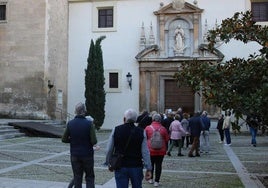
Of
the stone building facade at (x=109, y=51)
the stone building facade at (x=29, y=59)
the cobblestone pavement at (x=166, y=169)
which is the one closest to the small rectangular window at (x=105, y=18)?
the stone building facade at (x=109, y=51)

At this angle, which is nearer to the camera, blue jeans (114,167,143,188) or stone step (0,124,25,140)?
blue jeans (114,167,143,188)

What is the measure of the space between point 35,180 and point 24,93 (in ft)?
53.5

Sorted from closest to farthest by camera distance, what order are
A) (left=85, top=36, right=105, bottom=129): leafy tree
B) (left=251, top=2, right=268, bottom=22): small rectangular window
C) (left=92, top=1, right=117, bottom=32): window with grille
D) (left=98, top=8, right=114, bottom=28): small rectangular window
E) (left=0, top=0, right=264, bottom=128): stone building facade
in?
(left=0, top=0, right=264, bottom=128): stone building facade < (left=85, top=36, right=105, bottom=129): leafy tree < (left=251, top=2, right=268, bottom=22): small rectangular window < (left=92, top=1, right=117, bottom=32): window with grille < (left=98, top=8, right=114, bottom=28): small rectangular window

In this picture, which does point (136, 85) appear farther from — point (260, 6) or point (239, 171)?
point (239, 171)

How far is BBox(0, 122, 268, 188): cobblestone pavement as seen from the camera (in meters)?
8.59

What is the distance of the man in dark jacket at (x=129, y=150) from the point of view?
5.52m

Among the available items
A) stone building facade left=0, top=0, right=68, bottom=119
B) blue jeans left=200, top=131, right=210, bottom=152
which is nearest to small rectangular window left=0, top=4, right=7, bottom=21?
stone building facade left=0, top=0, right=68, bottom=119

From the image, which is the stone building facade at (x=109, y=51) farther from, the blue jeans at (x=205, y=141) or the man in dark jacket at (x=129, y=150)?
the man in dark jacket at (x=129, y=150)

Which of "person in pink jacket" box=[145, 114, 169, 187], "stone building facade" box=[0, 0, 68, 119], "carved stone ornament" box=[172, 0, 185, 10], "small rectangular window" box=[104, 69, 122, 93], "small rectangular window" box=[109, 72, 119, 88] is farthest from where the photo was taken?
"small rectangular window" box=[109, 72, 119, 88]

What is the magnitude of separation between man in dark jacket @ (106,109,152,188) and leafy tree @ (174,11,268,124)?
313 centimetres

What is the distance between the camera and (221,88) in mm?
8508

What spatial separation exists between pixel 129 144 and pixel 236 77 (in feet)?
13.2

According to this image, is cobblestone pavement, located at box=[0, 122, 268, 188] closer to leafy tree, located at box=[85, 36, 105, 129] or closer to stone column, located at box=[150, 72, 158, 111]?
leafy tree, located at box=[85, 36, 105, 129]

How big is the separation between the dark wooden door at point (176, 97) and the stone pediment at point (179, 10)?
13.5 feet
